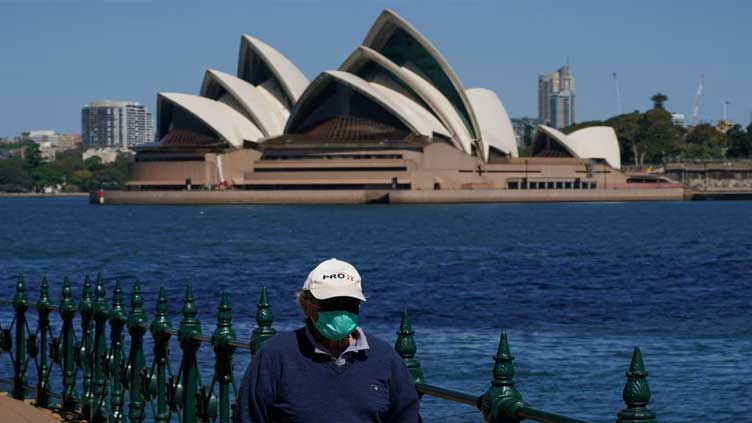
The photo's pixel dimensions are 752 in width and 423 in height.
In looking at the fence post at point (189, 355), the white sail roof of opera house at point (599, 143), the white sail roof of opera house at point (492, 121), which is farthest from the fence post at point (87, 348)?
the white sail roof of opera house at point (599, 143)

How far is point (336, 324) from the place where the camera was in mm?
4562

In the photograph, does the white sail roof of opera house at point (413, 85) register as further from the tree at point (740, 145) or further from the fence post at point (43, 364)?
the fence post at point (43, 364)

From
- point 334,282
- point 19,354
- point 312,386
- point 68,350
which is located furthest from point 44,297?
point 334,282

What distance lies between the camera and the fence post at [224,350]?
6.93 meters

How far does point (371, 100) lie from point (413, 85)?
4316 mm

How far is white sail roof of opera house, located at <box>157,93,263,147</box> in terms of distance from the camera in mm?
123375

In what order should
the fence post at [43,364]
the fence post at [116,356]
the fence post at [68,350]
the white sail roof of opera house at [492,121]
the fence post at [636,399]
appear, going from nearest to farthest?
the fence post at [636,399], the fence post at [116,356], the fence post at [68,350], the fence post at [43,364], the white sail roof of opera house at [492,121]

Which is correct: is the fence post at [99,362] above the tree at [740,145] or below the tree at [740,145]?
below

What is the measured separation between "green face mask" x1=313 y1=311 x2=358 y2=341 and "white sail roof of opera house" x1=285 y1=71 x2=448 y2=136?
366 feet

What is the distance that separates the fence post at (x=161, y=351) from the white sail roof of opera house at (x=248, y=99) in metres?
113

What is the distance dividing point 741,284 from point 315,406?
3343cm

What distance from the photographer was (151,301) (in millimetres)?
29406

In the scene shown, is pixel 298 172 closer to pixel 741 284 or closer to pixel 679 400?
pixel 741 284

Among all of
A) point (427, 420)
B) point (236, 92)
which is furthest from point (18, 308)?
point (236, 92)
